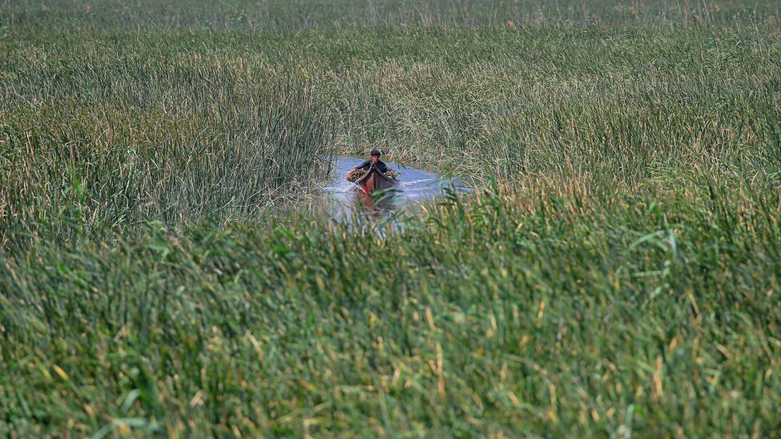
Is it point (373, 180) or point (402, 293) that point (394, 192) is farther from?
point (402, 293)

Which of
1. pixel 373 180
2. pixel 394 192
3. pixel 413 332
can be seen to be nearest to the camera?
pixel 413 332

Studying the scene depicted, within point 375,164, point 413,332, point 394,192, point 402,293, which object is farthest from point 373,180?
point 413,332

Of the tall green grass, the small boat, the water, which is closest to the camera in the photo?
the tall green grass

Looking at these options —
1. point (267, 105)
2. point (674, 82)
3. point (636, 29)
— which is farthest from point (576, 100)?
point (636, 29)

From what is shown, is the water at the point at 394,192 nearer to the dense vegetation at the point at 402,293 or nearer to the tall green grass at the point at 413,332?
the dense vegetation at the point at 402,293

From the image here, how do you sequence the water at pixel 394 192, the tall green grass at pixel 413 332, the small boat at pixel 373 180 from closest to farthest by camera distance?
the tall green grass at pixel 413 332 → the water at pixel 394 192 → the small boat at pixel 373 180

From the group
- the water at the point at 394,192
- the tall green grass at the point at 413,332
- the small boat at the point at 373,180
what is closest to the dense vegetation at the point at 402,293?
the tall green grass at the point at 413,332

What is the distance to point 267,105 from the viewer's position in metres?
9.69

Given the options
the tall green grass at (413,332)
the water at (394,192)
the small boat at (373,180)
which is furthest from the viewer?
the small boat at (373,180)

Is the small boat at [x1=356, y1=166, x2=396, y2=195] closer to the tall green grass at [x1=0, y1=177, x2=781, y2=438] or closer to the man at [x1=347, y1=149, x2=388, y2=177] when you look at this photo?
the man at [x1=347, y1=149, x2=388, y2=177]

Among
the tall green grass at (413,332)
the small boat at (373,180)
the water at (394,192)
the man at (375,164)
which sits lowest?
A: the water at (394,192)

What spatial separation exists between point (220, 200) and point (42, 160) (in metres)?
1.48

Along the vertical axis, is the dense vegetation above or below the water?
above

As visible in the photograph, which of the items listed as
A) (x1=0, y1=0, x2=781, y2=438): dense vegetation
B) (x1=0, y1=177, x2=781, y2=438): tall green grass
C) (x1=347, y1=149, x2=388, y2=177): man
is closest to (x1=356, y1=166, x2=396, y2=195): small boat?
(x1=347, y1=149, x2=388, y2=177): man
